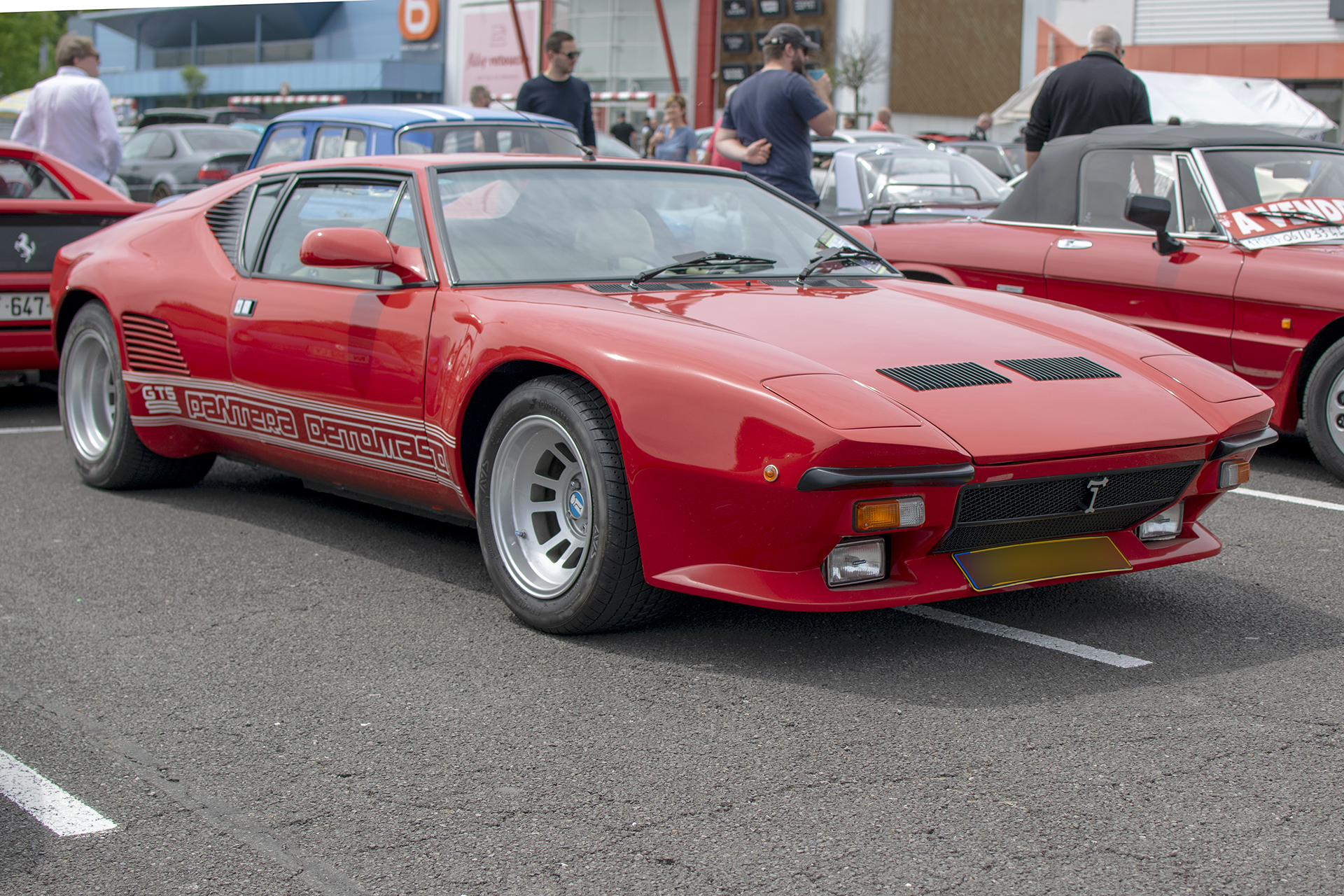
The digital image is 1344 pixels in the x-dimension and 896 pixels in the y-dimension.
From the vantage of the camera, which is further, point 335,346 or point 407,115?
point 407,115

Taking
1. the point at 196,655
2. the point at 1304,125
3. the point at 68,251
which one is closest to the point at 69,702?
the point at 196,655

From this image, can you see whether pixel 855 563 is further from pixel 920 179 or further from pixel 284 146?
pixel 920 179

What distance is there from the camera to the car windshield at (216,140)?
20094 mm

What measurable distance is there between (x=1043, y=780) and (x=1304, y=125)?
1193 inches

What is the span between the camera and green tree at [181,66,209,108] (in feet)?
202

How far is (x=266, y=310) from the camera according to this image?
451cm

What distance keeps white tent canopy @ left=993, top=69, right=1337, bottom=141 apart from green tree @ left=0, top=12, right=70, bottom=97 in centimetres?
4092

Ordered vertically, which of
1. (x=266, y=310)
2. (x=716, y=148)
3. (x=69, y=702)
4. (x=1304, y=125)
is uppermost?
(x=1304, y=125)

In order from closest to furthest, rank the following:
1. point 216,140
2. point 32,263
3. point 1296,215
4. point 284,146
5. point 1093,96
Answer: point 1296,215 < point 32,263 < point 1093,96 < point 284,146 < point 216,140

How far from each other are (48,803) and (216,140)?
1925 cm

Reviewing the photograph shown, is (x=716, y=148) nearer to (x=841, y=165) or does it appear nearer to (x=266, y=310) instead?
(x=841, y=165)

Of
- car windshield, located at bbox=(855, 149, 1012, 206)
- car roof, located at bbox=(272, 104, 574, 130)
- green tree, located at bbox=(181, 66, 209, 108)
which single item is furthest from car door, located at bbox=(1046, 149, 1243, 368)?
green tree, located at bbox=(181, 66, 209, 108)

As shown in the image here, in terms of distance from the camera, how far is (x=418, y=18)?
55406 millimetres

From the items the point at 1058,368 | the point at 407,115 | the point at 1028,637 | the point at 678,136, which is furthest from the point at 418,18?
the point at 1028,637
